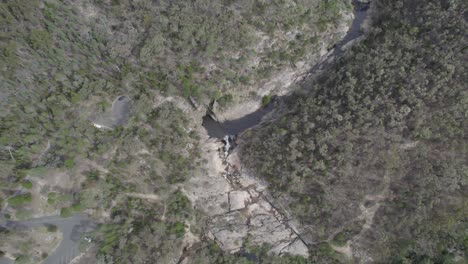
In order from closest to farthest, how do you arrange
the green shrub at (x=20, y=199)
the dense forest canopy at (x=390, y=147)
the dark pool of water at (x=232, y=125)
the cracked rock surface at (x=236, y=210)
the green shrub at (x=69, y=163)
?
the dense forest canopy at (x=390, y=147), the green shrub at (x=20, y=199), the green shrub at (x=69, y=163), the cracked rock surface at (x=236, y=210), the dark pool of water at (x=232, y=125)

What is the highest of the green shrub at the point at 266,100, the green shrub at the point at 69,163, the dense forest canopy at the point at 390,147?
the green shrub at the point at 266,100

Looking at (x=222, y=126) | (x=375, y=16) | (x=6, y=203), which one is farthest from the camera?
(x=222, y=126)

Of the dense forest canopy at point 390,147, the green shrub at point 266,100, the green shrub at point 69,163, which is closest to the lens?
the dense forest canopy at point 390,147

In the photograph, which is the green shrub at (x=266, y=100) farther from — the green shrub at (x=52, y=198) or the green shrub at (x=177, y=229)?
the green shrub at (x=52, y=198)

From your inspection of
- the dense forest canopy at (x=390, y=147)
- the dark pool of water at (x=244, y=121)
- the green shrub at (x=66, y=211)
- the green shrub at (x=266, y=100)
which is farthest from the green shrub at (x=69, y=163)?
the green shrub at (x=266, y=100)

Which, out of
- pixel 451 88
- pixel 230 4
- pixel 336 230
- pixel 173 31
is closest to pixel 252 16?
pixel 230 4

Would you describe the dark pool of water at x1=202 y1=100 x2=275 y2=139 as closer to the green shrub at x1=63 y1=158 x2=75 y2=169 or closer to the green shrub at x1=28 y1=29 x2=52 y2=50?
the green shrub at x1=63 y1=158 x2=75 y2=169

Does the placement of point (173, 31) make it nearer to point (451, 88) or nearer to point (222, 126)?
point (222, 126)

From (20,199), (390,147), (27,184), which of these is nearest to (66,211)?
(20,199)

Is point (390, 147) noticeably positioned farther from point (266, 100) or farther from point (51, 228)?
point (51, 228)
